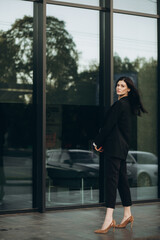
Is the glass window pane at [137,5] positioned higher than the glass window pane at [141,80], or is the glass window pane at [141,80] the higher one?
the glass window pane at [137,5]

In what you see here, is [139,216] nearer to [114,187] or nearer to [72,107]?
[114,187]

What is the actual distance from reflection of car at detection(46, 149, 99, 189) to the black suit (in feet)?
6.74

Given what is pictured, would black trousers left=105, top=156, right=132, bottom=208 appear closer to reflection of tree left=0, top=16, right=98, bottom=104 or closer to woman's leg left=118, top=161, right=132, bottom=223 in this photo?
woman's leg left=118, top=161, right=132, bottom=223

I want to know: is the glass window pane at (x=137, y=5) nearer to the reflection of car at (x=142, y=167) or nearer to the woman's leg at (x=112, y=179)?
the reflection of car at (x=142, y=167)

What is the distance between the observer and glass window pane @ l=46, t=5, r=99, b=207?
8.69 meters

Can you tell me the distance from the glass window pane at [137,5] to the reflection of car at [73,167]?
9.25 feet

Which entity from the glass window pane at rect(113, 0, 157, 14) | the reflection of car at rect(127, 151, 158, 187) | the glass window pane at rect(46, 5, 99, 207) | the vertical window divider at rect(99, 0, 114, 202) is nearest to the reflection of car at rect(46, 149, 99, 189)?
the glass window pane at rect(46, 5, 99, 207)

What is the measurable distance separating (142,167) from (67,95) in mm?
2117

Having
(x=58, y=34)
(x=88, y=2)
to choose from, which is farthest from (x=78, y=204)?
(x=88, y=2)

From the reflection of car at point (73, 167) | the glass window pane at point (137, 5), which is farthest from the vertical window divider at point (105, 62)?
the glass window pane at point (137, 5)

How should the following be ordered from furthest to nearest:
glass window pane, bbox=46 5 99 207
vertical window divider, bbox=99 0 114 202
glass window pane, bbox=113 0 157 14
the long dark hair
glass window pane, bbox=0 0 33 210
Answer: glass window pane, bbox=113 0 157 14
vertical window divider, bbox=99 0 114 202
glass window pane, bbox=46 5 99 207
glass window pane, bbox=0 0 33 210
the long dark hair

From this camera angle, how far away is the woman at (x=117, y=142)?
672cm

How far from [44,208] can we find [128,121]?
244 centimetres

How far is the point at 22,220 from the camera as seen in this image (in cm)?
763
